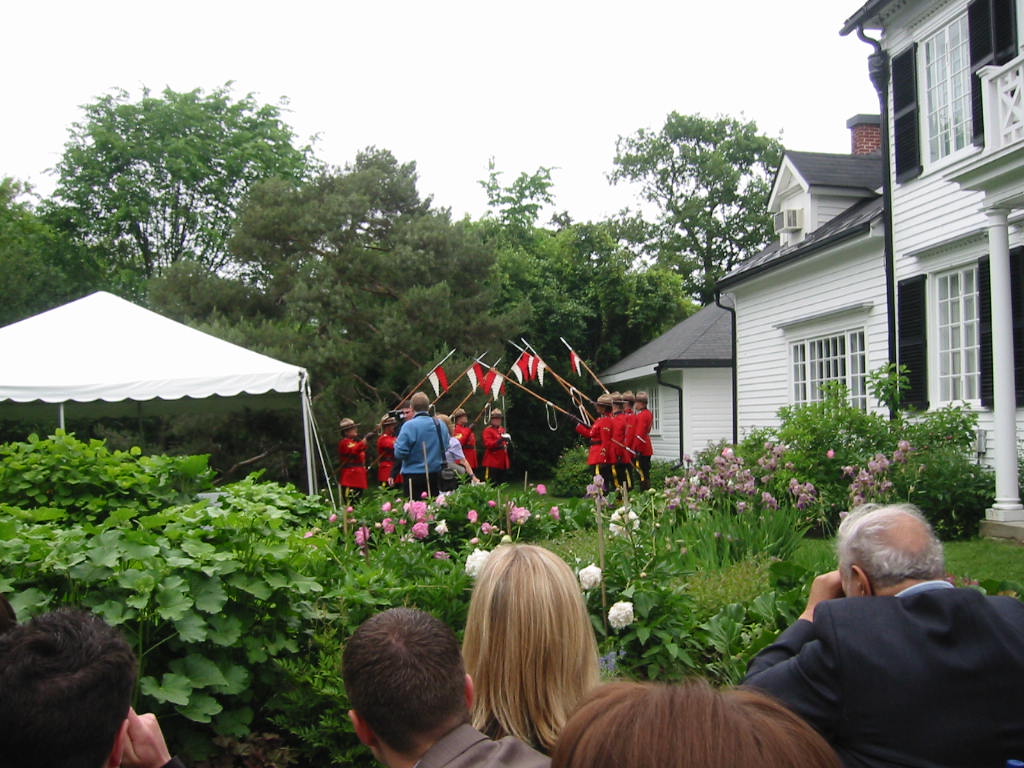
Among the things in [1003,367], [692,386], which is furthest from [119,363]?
[692,386]

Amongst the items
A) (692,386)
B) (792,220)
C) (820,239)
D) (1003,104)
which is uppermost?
(792,220)

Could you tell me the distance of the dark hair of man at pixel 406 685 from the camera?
72.5 inches

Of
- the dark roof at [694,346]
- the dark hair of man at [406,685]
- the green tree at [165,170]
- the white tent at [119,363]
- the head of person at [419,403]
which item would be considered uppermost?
the green tree at [165,170]

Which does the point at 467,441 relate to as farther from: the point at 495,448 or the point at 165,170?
the point at 165,170

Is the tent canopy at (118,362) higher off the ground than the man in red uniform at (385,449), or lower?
higher

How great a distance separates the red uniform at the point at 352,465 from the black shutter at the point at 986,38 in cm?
911

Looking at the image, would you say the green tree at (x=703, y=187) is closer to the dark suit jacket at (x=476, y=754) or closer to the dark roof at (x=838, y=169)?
the dark roof at (x=838, y=169)

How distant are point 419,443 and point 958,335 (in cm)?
718

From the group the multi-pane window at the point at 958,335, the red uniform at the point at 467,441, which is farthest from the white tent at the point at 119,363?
the multi-pane window at the point at 958,335

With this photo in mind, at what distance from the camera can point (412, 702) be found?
1839mm

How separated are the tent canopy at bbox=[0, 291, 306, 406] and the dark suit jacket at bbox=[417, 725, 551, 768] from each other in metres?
9.48

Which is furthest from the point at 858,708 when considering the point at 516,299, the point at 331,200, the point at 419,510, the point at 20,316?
the point at 20,316

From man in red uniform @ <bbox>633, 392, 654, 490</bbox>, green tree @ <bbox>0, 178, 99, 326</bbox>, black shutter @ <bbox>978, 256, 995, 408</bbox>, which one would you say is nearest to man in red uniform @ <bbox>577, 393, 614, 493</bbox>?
man in red uniform @ <bbox>633, 392, 654, 490</bbox>

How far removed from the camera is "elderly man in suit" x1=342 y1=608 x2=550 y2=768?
5.88 ft
